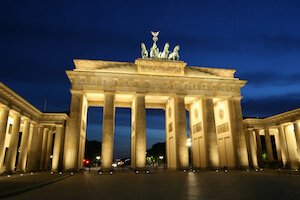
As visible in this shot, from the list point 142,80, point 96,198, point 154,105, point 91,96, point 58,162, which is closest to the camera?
point 96,198

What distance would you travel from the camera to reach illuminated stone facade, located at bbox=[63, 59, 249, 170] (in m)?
34.8

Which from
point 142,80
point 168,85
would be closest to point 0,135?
point 142,80

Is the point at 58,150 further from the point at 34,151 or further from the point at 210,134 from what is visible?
the point at 210,134

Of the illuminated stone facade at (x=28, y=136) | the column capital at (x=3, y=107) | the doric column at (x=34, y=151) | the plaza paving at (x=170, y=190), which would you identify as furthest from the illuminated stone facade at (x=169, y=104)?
the plaza paving at (x=170, y=190)

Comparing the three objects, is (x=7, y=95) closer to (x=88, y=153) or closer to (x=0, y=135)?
(x=0, y=135)

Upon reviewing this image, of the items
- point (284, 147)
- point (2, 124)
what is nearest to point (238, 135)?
point (284, 147)

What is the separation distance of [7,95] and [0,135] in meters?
4.96

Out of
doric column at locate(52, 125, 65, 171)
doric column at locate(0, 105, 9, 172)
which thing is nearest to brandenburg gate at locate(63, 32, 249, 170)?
doric column at locate(52, 125, 65, 171)

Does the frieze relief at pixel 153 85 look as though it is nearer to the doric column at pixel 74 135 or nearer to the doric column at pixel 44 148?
the doric column at pixel 74 135

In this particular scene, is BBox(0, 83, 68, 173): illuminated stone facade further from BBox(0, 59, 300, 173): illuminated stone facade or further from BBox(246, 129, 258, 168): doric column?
BBox(246, 129, 258, 168): doric column

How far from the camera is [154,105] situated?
1813 inches

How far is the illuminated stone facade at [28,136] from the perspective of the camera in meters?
29.4

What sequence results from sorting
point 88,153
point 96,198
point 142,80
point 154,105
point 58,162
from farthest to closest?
point 88,153
point 154,105
point 142,80
point 58,162
point 96,198

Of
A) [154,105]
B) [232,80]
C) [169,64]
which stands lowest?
[154,105]
